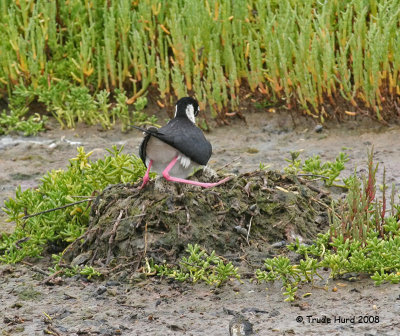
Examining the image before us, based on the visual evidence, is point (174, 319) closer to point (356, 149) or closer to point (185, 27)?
point (356, 149)

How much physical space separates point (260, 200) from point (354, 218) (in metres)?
0.72

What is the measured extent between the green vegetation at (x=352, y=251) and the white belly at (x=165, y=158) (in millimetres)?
808

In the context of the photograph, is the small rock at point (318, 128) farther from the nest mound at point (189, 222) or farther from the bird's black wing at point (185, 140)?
the bird's black wing at point (185, 140)

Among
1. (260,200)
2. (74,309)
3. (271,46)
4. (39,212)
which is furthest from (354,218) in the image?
(271,46)

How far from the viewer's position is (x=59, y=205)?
5051mm

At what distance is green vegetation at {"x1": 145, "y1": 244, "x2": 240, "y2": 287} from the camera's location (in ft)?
13.8

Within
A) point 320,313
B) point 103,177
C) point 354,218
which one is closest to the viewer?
point 320,313

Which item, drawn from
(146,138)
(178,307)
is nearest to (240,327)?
(178,307)

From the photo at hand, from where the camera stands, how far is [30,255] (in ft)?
15.9

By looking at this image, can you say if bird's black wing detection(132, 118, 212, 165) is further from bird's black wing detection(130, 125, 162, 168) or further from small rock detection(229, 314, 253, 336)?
small rock detection(229, 314, 253, 336)

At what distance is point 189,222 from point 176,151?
0.44 meters

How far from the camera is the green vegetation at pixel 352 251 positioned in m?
4.07

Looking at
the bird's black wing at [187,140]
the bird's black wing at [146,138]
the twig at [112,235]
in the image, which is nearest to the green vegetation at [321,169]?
the bird's black wing at [187,140]

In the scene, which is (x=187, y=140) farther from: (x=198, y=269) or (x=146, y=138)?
(x=198, y=269)
